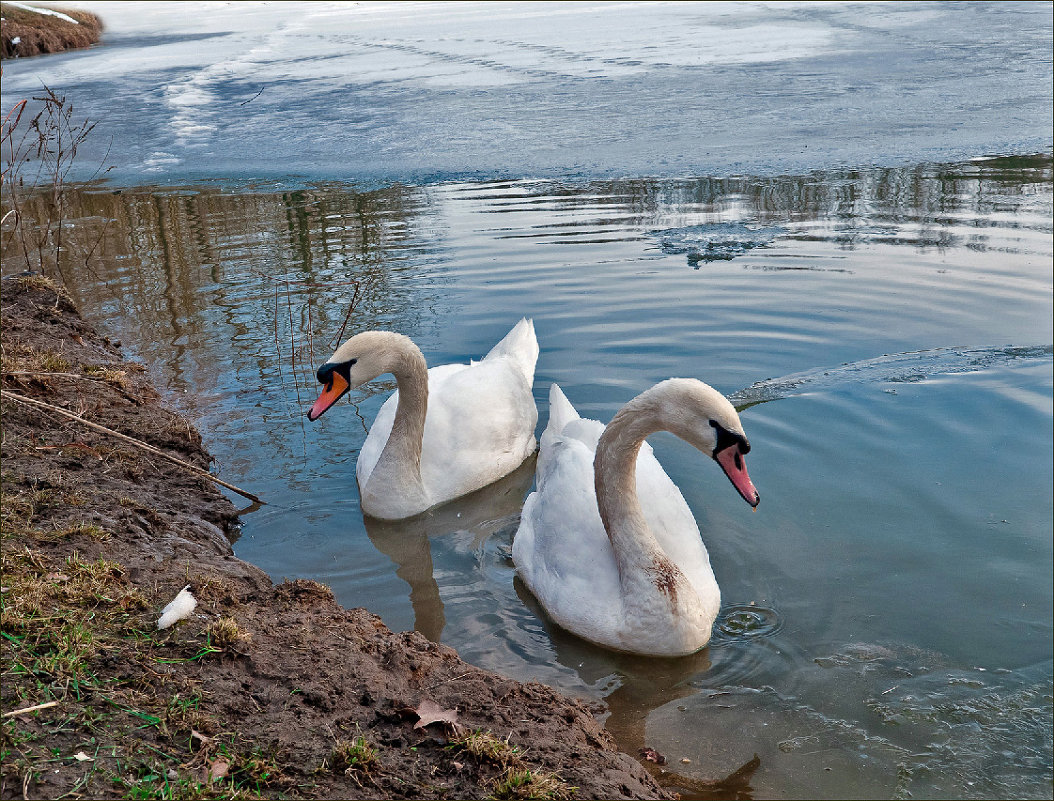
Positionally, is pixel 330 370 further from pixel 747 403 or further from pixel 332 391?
pixel 747 403

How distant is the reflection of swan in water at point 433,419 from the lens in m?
5.58

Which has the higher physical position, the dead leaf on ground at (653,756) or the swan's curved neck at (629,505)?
the swan's curved neck at (629,505)

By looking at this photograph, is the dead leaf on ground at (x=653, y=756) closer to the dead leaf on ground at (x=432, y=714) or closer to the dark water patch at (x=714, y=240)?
the dead leaf on ground at (x=432, y=714)

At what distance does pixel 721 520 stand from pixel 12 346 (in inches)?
192

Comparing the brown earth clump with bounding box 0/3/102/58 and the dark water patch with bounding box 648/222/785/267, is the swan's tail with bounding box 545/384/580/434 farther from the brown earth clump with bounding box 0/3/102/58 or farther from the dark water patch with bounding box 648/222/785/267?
the brown earth clump with bounding box 0/3/102/58

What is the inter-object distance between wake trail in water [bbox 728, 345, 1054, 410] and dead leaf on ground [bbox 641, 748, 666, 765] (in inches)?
130

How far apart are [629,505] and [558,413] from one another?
1.46 meters

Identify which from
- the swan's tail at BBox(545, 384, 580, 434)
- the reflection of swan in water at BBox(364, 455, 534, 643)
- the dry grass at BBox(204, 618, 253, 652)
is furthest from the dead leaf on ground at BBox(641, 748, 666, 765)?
the swan's tail at BBox(545, 384, 580, 434)

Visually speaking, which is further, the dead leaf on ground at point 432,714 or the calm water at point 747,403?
the calm water at point 747,403

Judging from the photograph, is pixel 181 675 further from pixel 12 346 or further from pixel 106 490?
pixel 12 346

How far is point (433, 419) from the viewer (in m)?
6.27

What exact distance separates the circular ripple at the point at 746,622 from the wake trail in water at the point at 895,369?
219 centimetres

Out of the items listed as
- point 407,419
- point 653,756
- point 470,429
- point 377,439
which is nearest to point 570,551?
point 653,756

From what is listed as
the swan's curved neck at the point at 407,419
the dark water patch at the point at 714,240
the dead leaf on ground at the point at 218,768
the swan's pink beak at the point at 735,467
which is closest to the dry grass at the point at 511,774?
the dead leaf on ground at the point at 218,768
